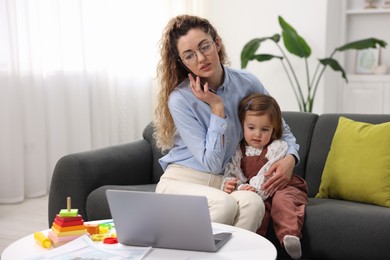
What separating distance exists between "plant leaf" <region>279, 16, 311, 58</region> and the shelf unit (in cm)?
83

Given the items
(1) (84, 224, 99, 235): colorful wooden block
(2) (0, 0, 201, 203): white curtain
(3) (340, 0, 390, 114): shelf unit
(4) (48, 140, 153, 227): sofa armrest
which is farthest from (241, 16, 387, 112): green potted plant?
(1) (84, 224, 99, 235): colorful wooden block

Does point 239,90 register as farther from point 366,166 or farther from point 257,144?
point 366,166

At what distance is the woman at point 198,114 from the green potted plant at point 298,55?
7.54ft

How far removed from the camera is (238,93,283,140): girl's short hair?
2.28 metres

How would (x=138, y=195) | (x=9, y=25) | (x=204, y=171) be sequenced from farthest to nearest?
(x=9, y=25) → (x=204, y=171) → (x=138, y=195)

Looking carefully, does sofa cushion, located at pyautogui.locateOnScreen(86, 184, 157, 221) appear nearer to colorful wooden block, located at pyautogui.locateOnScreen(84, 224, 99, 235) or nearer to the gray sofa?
the gray sofa

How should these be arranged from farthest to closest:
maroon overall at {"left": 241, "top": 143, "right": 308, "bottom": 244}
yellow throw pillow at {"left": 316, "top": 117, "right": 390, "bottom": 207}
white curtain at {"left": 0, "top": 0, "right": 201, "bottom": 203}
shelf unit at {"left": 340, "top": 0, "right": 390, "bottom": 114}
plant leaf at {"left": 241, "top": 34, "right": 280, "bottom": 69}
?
shelf unit at {"left": 340, "top": 0, "right": 390, "bottom": 114}
plant leaf at {"left": 241, "top": 34, "right": 280, "bottom": 69}
white curtain at {"left": 0, "top": 0, "right": 201, "bottom": 203}
yellow throw pillow at {"left": 316, "top": 117, "right": 390, "bottom": 207}
maroon overall at {"left": 241, "top": 143, "right": 308, "bottom": 244}

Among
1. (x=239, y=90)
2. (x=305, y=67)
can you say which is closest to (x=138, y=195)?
(x=239, y=90)

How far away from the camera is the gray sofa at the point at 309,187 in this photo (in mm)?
2135

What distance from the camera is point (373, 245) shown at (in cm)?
211

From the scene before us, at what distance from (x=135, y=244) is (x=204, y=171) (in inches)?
27.5

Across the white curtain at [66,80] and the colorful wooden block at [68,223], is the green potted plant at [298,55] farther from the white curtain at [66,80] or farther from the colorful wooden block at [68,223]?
the colorful wooden block at [68,223]

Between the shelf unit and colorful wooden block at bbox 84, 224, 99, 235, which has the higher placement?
the shelf unit

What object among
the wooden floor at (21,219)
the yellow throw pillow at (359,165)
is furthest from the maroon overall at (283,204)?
the wooden floor at (21,219)
